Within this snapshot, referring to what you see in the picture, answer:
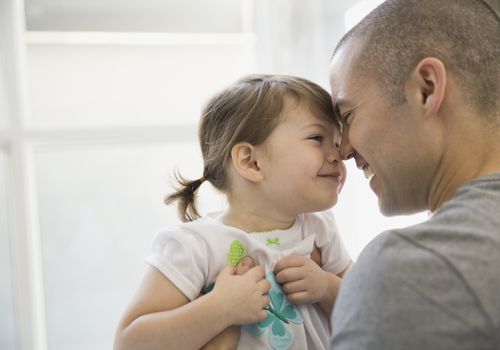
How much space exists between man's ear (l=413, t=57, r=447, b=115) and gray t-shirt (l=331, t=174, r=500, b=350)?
0.28 metres

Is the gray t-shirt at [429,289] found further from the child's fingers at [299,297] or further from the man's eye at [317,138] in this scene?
the man's eye at [317,138]

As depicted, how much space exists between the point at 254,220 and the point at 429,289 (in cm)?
73

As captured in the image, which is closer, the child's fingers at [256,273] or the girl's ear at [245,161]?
the child's fingers at [256,273]

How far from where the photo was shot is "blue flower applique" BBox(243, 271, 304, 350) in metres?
1.31

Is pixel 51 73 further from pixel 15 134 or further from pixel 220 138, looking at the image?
pixel 220 138

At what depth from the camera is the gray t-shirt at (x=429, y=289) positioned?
780 mm

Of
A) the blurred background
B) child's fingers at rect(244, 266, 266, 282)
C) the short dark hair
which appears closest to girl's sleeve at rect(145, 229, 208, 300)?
child's fingers at rect(244, 266, 266, 282)

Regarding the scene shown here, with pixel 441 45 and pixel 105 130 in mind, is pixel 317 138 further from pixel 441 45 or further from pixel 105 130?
pixel 105 130

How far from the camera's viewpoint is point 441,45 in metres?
1.12

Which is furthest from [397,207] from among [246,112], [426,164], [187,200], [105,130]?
[105,130]

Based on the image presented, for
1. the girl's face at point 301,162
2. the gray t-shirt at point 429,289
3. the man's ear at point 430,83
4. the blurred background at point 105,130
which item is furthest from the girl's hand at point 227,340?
the blurred background at point 105,130

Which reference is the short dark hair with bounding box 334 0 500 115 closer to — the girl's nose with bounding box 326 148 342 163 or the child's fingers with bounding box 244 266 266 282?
the girl's nose with bounding box 326 148 342 163

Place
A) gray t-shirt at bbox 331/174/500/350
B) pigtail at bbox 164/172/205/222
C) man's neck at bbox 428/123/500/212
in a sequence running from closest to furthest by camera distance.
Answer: gray t-shirt at bbox 331/174/500/350 → man's neck at bbox 428/123/500/212 → pigtail at bbox 164/172/205/222

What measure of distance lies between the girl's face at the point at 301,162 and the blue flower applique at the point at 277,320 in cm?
21
